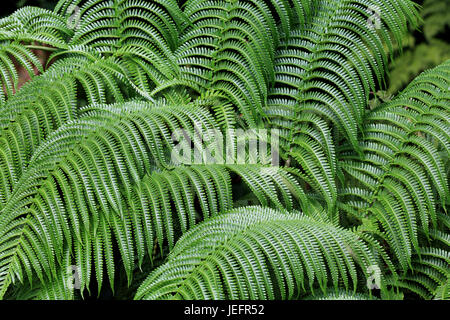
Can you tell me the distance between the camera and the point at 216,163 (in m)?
1.67

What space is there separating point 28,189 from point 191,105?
60cm

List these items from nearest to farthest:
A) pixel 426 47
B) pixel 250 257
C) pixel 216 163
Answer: pixel 250 257
pixel 216 163
pixel 426 47

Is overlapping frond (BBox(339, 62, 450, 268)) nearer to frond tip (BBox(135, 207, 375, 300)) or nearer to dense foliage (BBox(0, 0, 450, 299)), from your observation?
dense foliage (BBox(0, 0, 450, 299))

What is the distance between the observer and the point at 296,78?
6.26 ft

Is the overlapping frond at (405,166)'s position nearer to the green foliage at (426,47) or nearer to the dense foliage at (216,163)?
the dense foliage at (216,163)

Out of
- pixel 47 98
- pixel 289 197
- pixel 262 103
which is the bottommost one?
pixel 289 197

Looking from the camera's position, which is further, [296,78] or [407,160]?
[296,78]

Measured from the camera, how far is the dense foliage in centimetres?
144

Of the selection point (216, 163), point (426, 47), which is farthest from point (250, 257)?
point (426, 47)

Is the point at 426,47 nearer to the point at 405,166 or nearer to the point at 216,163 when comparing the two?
the point at 405,166

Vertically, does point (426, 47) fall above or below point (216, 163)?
above
